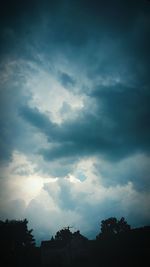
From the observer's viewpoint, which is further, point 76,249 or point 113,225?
point 113,225

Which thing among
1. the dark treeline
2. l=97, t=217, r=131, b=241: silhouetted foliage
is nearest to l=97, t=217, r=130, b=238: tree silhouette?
l=97, t=217, r=131, b=241: silhouetted foliage

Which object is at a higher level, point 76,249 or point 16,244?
point 16,244

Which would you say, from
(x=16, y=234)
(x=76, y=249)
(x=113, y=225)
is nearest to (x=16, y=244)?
(x=16, y=234)

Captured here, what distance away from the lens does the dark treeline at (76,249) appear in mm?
38469

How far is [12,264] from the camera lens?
42.1m

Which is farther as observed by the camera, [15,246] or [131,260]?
[15,246]

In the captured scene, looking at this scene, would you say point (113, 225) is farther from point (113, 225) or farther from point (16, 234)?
point (16, 234)

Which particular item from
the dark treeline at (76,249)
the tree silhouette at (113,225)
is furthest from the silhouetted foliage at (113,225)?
the dark treeline at (76,249)

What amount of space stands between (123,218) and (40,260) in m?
49.0

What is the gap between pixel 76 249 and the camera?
51.0 meters

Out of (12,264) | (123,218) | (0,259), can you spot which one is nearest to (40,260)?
(12,264)

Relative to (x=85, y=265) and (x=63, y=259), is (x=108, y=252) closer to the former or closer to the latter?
(x=85, y=265)

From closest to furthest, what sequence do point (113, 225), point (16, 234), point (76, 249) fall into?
point (76, 249) < point (16, 234) < point (113, 225)

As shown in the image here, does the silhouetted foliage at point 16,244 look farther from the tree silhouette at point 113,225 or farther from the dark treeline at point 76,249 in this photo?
the tree silhouette at point 113,225
